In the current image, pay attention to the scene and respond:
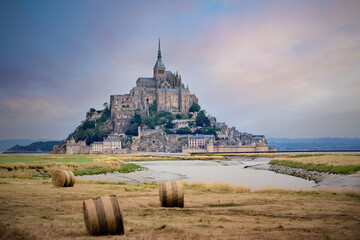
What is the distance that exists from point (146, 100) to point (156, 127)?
49.6ft

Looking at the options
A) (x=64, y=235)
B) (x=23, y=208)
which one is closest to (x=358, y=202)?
(x=64, y=235)

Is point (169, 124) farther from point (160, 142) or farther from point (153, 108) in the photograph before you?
point (153, 108)

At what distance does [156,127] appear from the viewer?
142 meters

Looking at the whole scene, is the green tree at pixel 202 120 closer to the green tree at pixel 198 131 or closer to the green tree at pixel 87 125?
the green tree at pixel 198 131

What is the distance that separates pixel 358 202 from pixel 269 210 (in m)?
4.13

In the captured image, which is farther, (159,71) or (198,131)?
(159,71)

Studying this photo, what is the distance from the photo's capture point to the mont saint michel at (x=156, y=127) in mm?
131875

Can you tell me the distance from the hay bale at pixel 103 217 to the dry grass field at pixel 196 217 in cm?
24

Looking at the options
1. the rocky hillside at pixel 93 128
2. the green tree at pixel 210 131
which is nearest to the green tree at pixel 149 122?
the rocky hillside at pixel 93 128

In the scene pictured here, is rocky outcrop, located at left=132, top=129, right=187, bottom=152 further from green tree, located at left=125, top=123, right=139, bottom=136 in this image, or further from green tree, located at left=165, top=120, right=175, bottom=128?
green tree, located at left=125, top=123, right=139, bottom=136

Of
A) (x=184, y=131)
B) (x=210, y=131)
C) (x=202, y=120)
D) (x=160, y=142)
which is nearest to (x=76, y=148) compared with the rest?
(x=160, y=142)

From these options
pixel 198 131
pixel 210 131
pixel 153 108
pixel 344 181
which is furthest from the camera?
pixel 153 108

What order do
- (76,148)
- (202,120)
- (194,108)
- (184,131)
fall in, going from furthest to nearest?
1. (194,108)
2. (202,120)
3. (184,131)
4. (76,148)

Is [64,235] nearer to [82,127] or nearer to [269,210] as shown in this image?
[269,210]
